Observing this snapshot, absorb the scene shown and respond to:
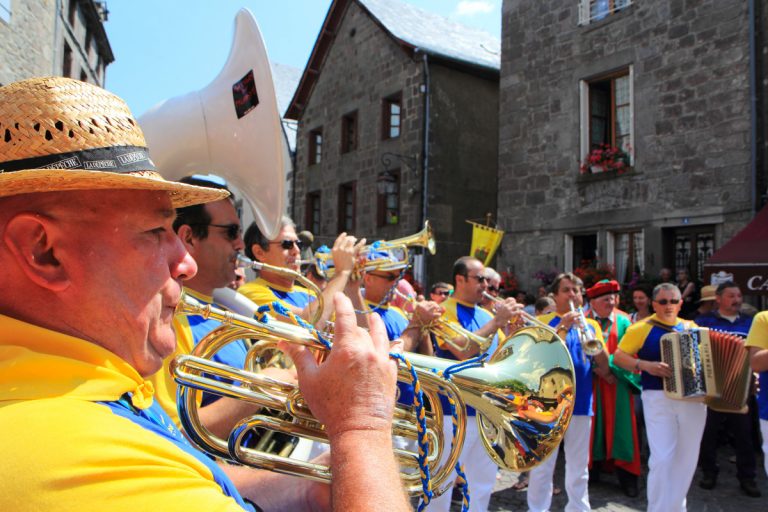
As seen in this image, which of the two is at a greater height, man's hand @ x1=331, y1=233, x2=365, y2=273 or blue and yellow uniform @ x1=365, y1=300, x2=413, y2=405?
man's hand @ x1=331, y1=233, x2=365, y2=273

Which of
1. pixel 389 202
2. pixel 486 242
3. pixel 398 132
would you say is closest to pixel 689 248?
pixel 486 242

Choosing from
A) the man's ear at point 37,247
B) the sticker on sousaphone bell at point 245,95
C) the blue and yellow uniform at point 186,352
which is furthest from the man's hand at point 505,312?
the man's ear at point 37,247

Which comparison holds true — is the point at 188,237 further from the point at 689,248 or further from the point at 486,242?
the point at 486,242

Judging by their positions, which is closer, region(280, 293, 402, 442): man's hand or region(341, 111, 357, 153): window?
region(280, 293, 402, 442): man's hand

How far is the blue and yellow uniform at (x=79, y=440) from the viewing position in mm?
811

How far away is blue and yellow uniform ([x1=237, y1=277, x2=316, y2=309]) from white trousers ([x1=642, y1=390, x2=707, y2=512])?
326 cm

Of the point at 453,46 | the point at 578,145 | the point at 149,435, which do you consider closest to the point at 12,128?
the point at 149,435

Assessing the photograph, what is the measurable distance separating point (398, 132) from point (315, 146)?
4.34 metres

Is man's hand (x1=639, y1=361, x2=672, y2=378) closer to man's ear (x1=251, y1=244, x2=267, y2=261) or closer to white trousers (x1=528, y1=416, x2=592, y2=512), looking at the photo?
white trousers (x1=528, y1=416, x2=592, y2=512)

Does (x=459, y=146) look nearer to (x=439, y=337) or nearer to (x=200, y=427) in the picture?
(x=439, y=337)

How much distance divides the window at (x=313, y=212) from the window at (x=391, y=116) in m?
3.94

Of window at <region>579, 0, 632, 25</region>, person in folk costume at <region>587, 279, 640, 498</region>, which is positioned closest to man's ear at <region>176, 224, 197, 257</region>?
person in folk costume at <region>587, 279, 640, 498</region>

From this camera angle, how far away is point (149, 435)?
0.96 m

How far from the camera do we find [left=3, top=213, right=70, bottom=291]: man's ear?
1.05 m
